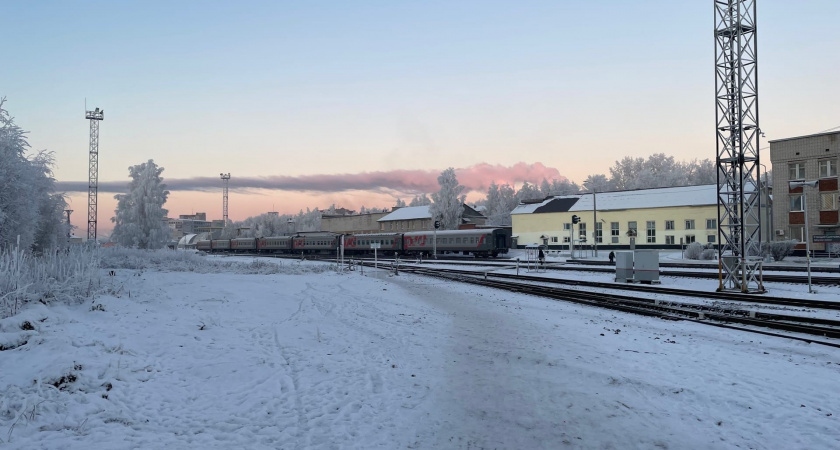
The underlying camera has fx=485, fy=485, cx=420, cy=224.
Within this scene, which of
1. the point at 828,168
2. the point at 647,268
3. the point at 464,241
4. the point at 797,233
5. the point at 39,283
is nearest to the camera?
the point at 39,283

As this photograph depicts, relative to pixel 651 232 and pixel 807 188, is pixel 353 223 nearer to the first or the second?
pixel 651 232

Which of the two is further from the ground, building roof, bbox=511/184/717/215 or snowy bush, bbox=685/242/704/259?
building roof, bbox=511/184/717/215

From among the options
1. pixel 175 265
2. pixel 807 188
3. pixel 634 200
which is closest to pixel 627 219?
pixel 634 200

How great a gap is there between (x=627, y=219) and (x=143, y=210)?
57.7 metres

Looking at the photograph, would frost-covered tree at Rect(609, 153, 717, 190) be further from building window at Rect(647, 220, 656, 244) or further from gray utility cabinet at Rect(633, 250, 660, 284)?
gray utility cabinet at Rect(633, 250, 660, 284)

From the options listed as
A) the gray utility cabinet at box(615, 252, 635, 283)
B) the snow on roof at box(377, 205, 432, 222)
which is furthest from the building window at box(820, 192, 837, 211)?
the snow on roof at box(377, 205, 432, 222)

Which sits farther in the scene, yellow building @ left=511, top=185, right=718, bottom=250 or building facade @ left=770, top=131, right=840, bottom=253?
yellow building @ left=511, top=185, right=718, bottom=250

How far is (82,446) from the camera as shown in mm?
5211

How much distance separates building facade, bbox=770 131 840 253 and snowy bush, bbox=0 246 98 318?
5213cm

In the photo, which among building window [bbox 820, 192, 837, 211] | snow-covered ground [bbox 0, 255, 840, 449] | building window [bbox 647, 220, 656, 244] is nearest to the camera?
snow-covered ground [bbox 0, 255, 840, 449]

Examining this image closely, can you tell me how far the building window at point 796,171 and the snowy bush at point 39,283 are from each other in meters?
56.3

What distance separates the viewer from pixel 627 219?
6228 centimetres

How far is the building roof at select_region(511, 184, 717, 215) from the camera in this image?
2290 inches

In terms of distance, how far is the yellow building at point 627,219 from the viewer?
187ft
